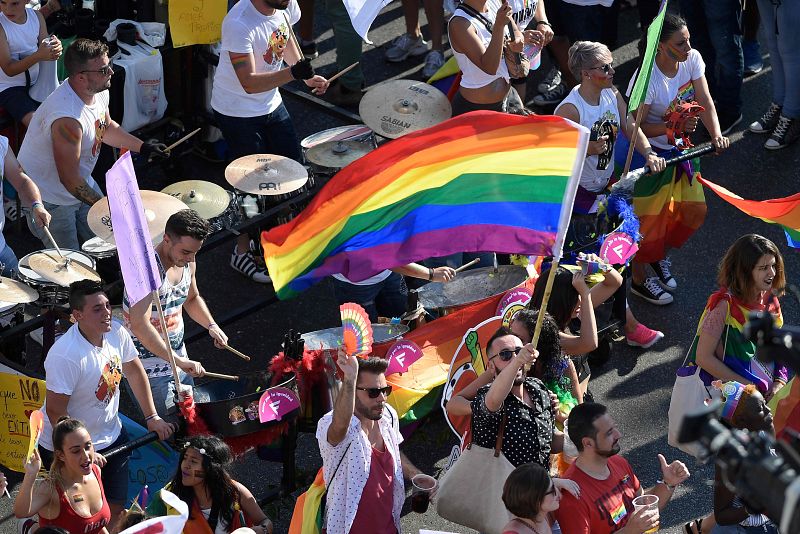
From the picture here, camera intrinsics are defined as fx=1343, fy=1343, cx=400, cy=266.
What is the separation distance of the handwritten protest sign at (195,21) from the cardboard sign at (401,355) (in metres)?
3.10

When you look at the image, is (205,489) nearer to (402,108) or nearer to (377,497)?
(377,497)

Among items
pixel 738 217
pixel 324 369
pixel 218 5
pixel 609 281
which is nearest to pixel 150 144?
pixel 218 5

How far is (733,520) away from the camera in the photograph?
19.4ft

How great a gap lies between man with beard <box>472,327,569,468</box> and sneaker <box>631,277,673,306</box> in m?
2.74

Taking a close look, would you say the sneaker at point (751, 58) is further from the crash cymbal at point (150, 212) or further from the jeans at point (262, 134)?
the crash cymbal at point (150, 212)

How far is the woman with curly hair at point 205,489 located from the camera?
5789 millimetres

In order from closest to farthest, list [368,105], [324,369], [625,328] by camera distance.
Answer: [324,369] < [625,328] < [368,105]

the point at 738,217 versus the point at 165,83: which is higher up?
the point at 165,83

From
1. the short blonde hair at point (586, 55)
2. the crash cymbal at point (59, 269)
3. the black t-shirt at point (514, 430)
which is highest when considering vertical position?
the short blonde hair at point (586, 55)

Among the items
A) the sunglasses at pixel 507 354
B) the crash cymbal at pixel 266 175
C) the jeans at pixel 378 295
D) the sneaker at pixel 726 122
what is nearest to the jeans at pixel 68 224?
the crash cymbal at pixel 266 175

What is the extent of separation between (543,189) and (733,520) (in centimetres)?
169

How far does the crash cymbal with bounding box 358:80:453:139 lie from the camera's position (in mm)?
8586

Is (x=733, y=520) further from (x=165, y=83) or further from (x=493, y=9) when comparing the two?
(x=165, y=83)

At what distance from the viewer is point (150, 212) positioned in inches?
293
